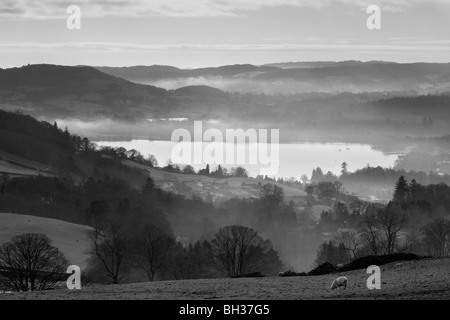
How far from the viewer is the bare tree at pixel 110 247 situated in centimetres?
8600

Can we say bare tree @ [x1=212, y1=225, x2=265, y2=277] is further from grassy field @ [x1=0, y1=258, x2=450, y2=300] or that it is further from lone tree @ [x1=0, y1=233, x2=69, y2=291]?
grassy field @ [x1=0, y1=258, x2=450, y2=300]

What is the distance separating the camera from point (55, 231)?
449 feet

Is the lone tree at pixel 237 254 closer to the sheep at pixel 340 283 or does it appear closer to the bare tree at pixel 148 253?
the bare tree at pixel 148 253

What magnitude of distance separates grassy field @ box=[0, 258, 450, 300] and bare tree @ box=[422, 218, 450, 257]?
74094mm

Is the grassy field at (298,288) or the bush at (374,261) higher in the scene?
the bush at (374,261)

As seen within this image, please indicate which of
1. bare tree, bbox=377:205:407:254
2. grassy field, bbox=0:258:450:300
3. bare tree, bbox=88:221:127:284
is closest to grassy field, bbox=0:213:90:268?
bare tree, bbox=88:221:127:284

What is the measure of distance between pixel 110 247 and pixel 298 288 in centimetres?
4878

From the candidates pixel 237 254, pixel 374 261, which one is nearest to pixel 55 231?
pixel 237 254

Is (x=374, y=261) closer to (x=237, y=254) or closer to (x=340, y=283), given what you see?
(x=340, y=283)

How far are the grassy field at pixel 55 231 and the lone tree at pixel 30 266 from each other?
29921 millimetres

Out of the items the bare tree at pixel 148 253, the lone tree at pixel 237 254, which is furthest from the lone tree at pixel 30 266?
the lone tree at pixel 237 254
